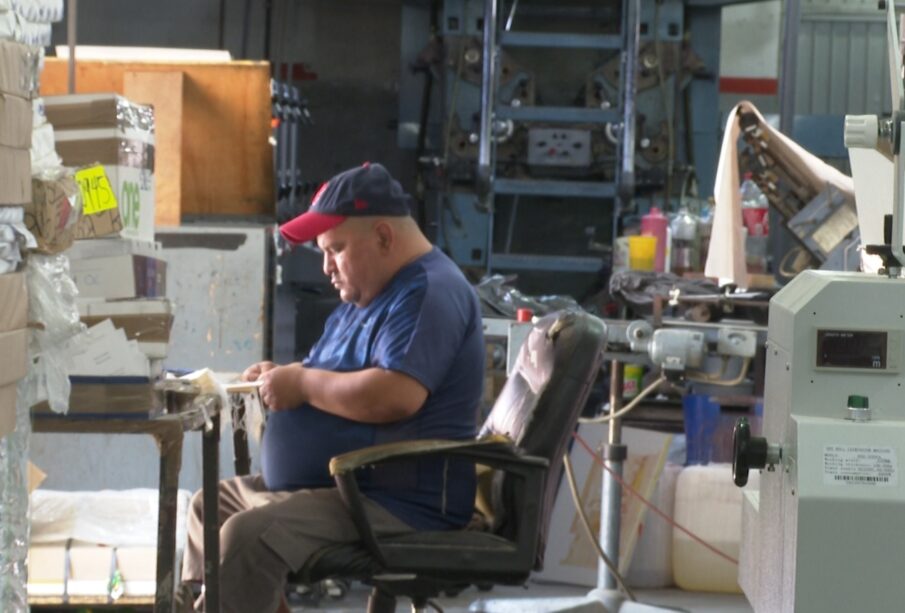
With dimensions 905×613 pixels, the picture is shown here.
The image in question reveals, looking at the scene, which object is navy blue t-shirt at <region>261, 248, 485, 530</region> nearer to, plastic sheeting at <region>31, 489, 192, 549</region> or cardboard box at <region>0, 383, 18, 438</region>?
plastic sheeting at <region>31, 489, 192, 549</region>

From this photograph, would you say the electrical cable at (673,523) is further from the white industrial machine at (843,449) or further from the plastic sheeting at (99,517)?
the white industrial machine at (843,449)

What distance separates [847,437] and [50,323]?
1.24m

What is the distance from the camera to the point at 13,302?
2275 mm

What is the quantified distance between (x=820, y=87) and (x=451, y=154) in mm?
2896

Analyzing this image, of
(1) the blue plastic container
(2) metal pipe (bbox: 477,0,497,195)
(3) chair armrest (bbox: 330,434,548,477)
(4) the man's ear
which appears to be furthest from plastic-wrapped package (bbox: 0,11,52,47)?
(2) metal pipe (bbox: 477,0,497,195)

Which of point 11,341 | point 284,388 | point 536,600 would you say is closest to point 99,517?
point 284,388

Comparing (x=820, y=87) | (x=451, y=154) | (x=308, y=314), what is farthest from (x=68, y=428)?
(x=820, y=87)

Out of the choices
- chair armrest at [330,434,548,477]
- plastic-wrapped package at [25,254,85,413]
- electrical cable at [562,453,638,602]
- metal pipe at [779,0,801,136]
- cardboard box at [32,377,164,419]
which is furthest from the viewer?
metal pipe at [779,0,801,136]

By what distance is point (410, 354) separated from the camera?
10.7 feet

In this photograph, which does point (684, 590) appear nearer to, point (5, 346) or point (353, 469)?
point (353, 469)

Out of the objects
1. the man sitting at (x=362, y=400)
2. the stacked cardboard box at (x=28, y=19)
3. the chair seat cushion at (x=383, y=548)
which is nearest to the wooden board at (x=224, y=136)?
the man sitting at (x=362, y=400)

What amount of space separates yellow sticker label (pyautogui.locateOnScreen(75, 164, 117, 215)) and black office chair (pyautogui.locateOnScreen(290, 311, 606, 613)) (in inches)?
26.6

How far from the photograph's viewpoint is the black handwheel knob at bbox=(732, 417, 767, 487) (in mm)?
2318

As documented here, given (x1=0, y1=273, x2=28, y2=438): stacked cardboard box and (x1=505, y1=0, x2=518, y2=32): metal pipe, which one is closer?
(x1=0, y1=273, x2=28, y2=438): stacked cardboard box
